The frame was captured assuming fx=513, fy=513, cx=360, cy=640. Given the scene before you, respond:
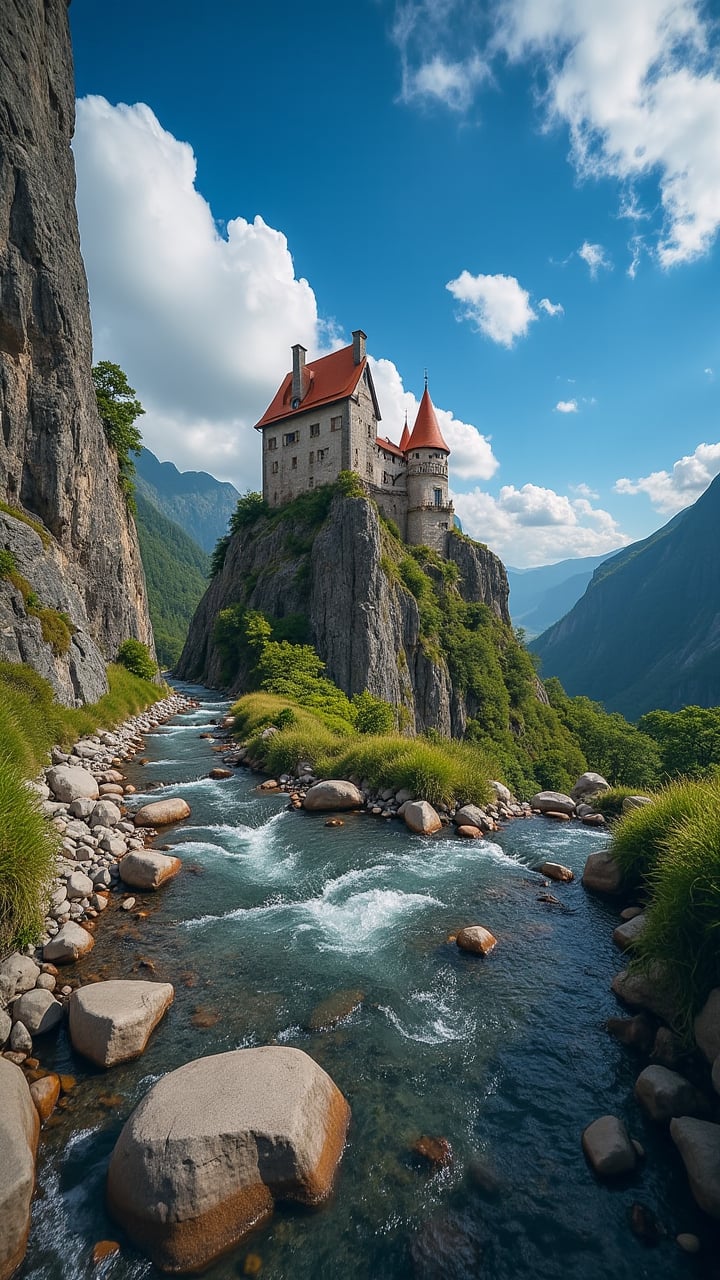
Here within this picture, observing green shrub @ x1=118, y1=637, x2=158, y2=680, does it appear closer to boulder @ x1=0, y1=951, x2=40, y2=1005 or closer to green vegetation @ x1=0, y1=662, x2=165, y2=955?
green vegetation @ x1=0, y1=662, x2=165, y2=955

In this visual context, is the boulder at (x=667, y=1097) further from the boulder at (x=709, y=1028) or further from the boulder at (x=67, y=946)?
the boulder at (x=67, y=946)

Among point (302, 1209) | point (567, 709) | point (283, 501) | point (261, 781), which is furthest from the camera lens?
point (567, 709)

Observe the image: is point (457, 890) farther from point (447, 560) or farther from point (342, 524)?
point (447, 560)

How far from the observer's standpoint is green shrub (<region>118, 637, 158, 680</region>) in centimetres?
3869

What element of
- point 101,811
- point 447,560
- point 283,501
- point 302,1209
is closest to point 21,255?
point 101,811

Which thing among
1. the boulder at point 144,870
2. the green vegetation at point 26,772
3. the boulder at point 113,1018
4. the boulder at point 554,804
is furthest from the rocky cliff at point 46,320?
the boulder at point 554,804

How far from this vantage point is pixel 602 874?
39.2 ft

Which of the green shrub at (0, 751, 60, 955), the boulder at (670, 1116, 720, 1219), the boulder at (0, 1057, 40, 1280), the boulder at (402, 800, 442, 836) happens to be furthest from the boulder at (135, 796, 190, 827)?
the boulder at (670, 1116, 720, 1219)

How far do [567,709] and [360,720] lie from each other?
63307mm

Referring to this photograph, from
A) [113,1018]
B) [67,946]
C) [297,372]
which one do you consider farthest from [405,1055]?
[297,372]

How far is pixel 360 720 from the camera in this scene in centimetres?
3425

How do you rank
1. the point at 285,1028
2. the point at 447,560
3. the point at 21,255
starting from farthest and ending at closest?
the point at 447,560
the point at 21,255
the point at 285,1028

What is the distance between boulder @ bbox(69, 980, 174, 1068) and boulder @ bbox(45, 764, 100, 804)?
7.75 meters

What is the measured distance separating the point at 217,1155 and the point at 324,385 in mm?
72042
